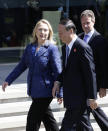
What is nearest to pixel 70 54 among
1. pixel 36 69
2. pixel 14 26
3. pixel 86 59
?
pixel 86 59

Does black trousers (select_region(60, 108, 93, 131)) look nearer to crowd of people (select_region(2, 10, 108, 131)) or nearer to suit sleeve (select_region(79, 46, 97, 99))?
crowd of people (select_region(2, 10, 108, 131))

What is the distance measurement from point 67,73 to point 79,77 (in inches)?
6.2

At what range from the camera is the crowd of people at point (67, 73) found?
4641 millimetres

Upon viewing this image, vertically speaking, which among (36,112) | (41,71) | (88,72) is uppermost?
(88,72)

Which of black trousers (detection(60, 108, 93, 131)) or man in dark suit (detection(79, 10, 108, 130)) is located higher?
man in dark suit (detection(79, 10, 108, 130))

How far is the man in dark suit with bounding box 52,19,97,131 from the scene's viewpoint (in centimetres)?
458

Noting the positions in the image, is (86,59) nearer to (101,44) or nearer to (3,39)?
(101,44)

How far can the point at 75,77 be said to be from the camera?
467 centimetres

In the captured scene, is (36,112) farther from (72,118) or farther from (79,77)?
(79,77)

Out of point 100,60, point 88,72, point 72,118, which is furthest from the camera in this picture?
point 100,60

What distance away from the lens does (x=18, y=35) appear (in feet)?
35.4

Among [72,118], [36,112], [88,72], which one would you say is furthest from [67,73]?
[36,112]

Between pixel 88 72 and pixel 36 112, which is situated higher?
pixel 88 72

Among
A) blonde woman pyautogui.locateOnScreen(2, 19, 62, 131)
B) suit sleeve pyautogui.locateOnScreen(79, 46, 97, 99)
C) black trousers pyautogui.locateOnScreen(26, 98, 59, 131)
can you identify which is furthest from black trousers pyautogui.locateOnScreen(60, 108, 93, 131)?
black trousers pyautogui.locateOnScreen(26, 98, 59, 131)
